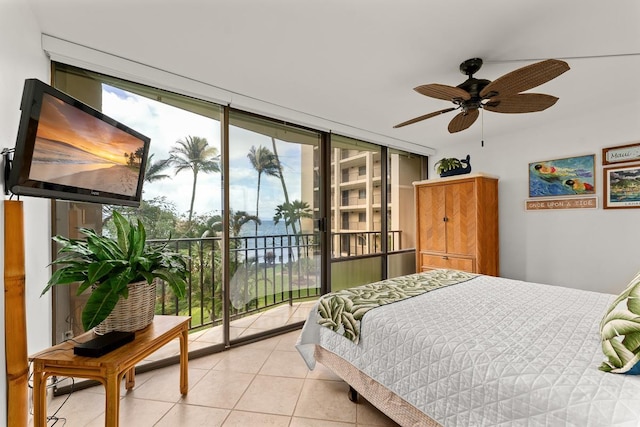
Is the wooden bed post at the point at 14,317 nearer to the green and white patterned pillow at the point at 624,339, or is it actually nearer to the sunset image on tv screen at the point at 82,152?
the sunset image on tv screen at the point at 82,152

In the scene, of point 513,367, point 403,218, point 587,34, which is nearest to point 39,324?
point 513,367

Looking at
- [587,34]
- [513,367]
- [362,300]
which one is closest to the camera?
[513,367]

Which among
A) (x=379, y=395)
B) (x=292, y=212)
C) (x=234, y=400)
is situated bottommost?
(x=234, y=400)

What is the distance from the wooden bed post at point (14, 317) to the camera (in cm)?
119

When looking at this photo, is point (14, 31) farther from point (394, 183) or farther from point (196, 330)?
point (394, 183)

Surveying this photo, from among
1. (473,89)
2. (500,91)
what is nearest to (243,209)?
(473,89)

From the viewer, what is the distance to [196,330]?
2.78 meters

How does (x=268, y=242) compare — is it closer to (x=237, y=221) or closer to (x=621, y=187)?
(x=237, y=221)

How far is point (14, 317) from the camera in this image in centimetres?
121

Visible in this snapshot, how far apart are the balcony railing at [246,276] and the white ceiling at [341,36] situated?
147 cm

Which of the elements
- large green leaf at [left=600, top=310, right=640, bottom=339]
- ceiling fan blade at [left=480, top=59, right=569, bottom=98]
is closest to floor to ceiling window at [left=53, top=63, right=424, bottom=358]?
ceiling fan blade at [left=480, top=59, right=569, bottom=98]

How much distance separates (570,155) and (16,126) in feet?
15.1

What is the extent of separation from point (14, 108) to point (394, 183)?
3.82m

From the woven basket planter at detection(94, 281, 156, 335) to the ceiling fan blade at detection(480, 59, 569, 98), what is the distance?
2.28m
